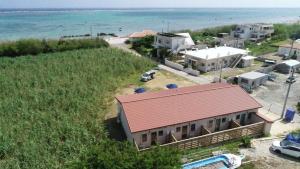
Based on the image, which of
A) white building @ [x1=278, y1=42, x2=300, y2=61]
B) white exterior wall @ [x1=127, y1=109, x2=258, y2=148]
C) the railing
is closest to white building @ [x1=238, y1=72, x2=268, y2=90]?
the railing

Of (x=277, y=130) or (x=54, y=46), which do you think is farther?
(x=54, y=46)

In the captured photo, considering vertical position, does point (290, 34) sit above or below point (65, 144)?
above

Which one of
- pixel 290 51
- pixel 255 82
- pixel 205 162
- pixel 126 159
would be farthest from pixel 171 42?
pixel 126 159

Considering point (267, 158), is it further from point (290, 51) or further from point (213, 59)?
point (290, 51)

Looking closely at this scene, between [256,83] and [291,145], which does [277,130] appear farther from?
[256,83]

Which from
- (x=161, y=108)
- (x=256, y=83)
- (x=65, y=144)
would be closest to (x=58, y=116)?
(x=65, y=144)

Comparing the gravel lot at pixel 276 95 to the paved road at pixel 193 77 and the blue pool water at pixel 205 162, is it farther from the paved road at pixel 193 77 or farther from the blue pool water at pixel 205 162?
the blue pool water at pixel 205 162

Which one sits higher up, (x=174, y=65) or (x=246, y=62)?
(x=246, y=62)
